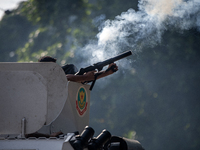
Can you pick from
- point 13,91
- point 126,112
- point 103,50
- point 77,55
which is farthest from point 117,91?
point 13,91

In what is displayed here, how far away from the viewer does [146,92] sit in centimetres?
1186

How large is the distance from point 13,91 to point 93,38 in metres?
8.58

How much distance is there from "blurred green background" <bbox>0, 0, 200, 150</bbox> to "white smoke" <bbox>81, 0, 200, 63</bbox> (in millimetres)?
1209

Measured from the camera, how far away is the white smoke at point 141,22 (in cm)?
788

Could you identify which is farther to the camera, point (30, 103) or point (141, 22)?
point (141, 22)

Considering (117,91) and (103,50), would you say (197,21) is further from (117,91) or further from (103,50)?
(117,91)

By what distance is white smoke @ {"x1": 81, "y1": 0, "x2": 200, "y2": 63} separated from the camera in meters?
7.88

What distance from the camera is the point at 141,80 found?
11797mm

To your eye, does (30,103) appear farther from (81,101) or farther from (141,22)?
(141,22)

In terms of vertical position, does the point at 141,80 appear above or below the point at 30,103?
above

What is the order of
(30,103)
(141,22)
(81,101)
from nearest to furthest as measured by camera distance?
1. (30,103)
2. (81,101)
3. (141,22)

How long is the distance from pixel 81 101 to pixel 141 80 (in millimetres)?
7817

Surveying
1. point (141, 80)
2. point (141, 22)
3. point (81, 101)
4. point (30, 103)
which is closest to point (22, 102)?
point (30, 103)

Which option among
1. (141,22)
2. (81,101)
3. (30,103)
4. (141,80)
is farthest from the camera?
(141,80)
